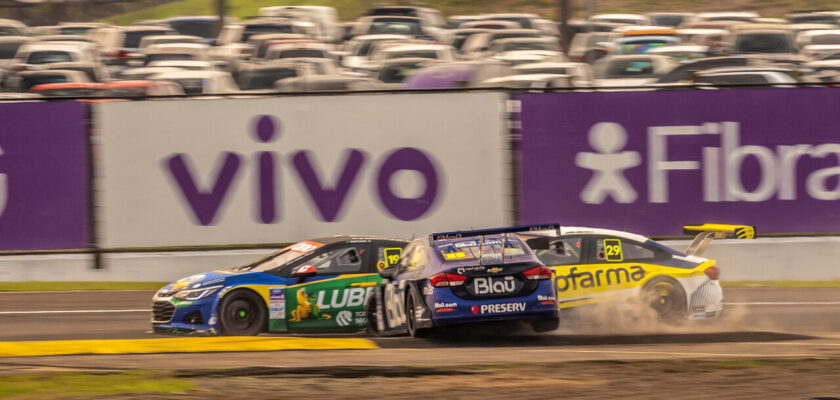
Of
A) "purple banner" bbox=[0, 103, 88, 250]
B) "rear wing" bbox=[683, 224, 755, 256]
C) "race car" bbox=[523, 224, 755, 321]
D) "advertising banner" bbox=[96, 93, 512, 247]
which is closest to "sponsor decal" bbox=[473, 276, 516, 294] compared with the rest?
"race car" bbox=[523, 224, 755, 321]

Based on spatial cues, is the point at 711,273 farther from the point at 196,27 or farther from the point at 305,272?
the point at 196,27

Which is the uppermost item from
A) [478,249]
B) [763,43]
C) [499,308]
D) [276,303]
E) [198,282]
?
[763,43]

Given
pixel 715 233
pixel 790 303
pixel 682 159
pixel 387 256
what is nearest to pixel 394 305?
pixel 387 256

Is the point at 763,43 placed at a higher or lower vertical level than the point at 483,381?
higher

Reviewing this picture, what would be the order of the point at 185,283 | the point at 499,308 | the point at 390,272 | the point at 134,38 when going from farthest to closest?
the point at 134,38, the point at 185,283, the point at 390,272, the point at 499,308

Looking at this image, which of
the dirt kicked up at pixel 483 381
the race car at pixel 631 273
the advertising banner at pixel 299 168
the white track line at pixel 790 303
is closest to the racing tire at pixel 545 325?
the race car at pixel 631 273

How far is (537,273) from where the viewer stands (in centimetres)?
1221

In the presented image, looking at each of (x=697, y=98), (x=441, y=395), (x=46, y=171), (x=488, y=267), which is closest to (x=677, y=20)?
(x=697, y=98)

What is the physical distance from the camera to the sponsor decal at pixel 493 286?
39.7 ft

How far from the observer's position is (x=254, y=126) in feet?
62.8

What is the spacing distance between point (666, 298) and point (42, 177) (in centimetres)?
1011

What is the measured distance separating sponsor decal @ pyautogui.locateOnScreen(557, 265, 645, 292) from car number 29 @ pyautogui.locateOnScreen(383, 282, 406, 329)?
1997 millimetres

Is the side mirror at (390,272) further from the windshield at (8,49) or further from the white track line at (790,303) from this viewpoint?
the windshield at (8,49)

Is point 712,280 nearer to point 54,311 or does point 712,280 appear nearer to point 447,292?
point 447,292
